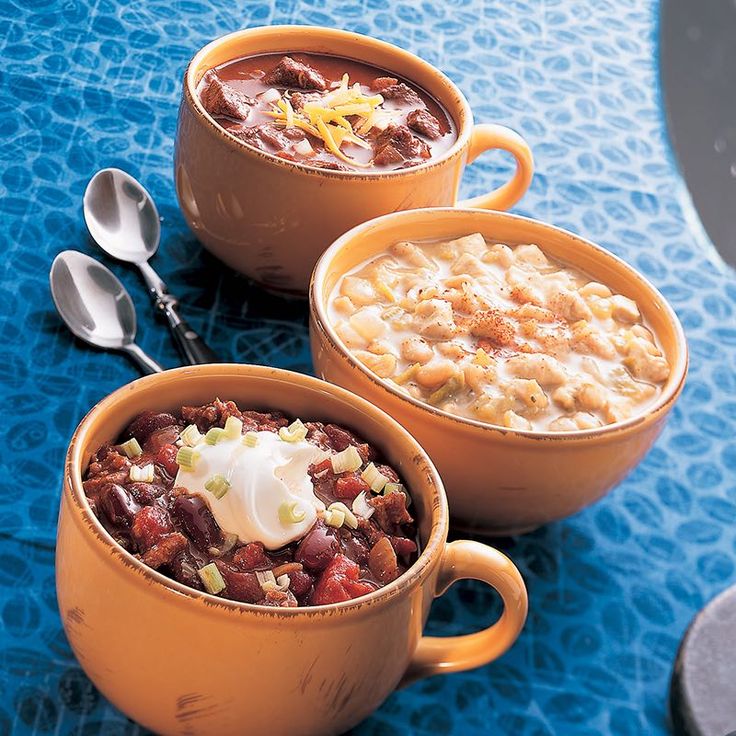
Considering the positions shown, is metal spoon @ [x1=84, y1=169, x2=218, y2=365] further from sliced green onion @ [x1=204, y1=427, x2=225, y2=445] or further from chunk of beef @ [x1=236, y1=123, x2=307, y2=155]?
sliced green onion @ [x1=204, y1=427, x2=225, y2=445]

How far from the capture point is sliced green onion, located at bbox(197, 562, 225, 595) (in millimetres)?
911

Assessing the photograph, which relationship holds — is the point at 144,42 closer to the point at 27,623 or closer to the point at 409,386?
the point at 409,386

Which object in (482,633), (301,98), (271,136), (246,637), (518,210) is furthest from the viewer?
(518,210)

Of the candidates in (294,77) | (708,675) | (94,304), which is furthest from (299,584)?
(294,77)

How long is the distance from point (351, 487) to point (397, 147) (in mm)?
712

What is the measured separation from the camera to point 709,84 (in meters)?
0.23

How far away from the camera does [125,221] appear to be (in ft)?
5.48

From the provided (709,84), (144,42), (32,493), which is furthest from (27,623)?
(144,42)

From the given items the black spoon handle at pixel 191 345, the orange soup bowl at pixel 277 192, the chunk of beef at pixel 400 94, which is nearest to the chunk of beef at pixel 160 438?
the black spoon handle at pixel 191 345

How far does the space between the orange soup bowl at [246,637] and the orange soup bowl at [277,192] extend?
0.50m

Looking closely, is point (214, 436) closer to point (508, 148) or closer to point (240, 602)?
point (240, 602)

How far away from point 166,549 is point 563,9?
7.03 feet

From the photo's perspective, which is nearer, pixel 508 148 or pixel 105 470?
pixel 105 470

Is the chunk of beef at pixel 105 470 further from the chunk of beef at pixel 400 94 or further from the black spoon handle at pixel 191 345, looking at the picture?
the chunk of beef at pixel 400 94
